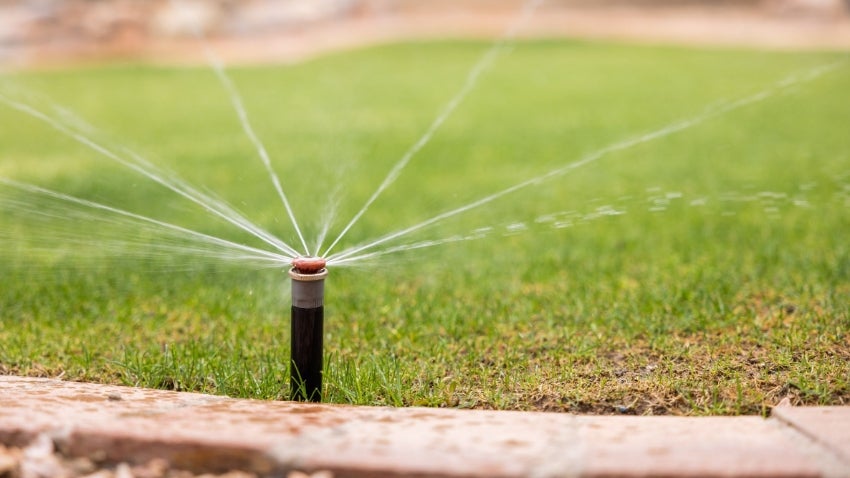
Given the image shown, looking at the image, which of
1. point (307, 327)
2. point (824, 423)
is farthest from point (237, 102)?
point (824, 423)

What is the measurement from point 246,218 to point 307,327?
2.87m

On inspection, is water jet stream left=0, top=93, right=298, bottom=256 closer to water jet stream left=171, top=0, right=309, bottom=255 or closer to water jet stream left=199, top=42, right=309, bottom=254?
water jet stream left=171, top=0, right=309, bottom=255

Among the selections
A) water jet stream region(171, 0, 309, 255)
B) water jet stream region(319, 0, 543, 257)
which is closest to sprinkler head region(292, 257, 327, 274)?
water jet stream region(319, 0, 543, 257)

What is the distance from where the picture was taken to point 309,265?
2.35 m

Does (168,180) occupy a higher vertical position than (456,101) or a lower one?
lower

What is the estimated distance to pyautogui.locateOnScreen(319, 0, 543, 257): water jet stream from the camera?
522 centimetres

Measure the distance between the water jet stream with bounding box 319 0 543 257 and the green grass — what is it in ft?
0.35

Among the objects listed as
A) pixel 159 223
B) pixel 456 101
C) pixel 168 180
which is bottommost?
pixel 159 223

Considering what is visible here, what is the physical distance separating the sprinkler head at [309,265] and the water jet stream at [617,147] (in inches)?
13.9

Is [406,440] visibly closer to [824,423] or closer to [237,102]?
[824,423]

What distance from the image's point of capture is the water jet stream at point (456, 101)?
5223mm

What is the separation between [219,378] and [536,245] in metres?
2.42

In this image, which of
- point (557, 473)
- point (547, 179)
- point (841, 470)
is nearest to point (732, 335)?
point (841, 470)

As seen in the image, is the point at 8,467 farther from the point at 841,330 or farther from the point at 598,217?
the point at 598,217
